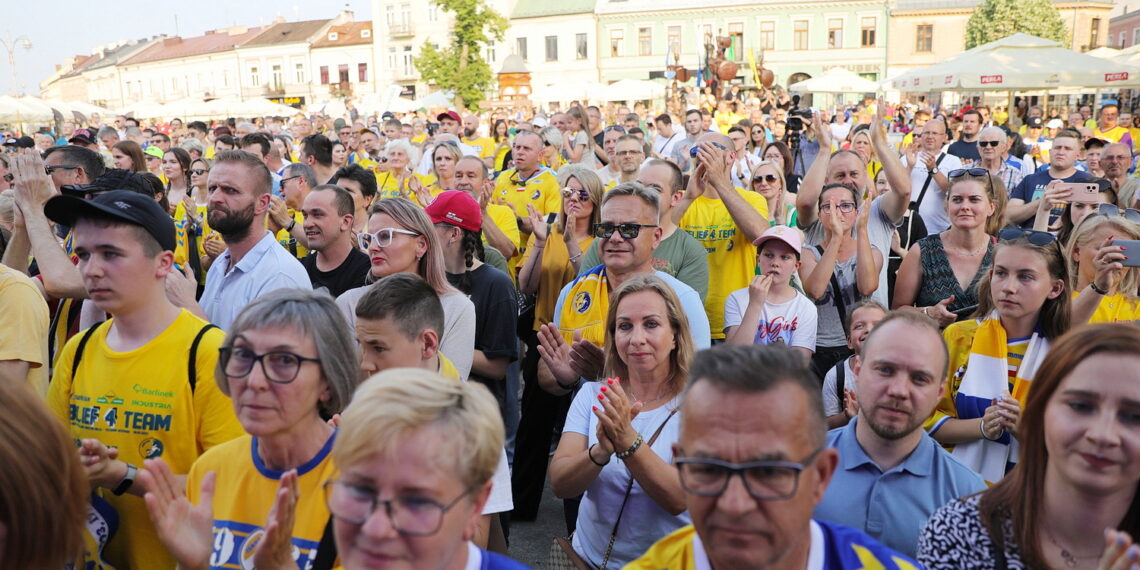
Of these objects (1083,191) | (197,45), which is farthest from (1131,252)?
(197,45)

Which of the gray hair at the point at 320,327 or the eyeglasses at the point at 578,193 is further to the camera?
the eyeglasses at the point at 578,193

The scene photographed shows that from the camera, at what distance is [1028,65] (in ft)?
38.2

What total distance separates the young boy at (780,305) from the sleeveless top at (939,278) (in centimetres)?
69

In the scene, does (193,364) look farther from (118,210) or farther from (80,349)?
(118,210)

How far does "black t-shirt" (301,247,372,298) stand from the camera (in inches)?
187

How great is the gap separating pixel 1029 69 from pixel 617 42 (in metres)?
51.5

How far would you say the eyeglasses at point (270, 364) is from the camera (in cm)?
238

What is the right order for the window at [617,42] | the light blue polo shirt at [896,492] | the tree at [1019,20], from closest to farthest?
the light blue polo shirt at [896,492]
the tree at [1019,20]
the window at [617,42]

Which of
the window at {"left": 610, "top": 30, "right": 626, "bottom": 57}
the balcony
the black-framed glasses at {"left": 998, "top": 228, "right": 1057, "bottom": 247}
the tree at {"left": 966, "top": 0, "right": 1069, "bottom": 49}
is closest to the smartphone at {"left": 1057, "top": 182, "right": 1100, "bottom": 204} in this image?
the black-framed glasses at {"left": 998, "top": 228, "right": 1057, "bottom": 247}

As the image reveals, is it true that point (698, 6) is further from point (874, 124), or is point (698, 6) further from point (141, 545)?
point (141, 545)

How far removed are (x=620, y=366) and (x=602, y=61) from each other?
60499 mm

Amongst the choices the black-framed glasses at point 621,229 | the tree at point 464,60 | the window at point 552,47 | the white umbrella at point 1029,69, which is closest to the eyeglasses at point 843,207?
the black-framed glasses at point 621,229

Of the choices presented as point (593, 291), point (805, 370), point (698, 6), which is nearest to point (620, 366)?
point (593, 291)

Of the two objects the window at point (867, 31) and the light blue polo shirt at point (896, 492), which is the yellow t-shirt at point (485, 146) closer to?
the light blue polo shirt at point (896, 492)
